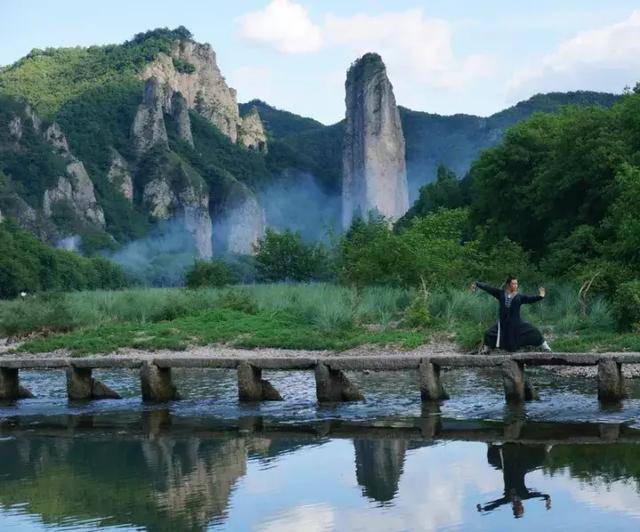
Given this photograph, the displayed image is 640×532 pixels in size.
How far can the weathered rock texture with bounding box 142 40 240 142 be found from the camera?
172250 millimetres

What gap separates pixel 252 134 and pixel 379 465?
167m

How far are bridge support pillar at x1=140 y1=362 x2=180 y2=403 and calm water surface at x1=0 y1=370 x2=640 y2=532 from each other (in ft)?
0.86

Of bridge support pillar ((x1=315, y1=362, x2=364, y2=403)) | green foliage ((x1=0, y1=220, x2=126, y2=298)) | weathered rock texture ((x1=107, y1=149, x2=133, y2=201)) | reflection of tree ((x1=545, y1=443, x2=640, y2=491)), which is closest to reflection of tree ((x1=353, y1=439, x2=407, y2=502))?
reflection of tree ((x1=545, y1=443, x2=640, y2=491))

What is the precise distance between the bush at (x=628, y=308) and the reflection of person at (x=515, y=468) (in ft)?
27.9

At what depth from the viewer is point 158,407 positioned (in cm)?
1738

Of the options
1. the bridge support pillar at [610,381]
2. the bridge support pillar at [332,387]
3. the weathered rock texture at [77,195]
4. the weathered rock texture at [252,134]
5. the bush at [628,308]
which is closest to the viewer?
the bridge support pillar at [610,381]

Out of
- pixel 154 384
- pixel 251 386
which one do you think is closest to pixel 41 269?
pixel 154 384

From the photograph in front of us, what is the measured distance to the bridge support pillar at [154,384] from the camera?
17.9m

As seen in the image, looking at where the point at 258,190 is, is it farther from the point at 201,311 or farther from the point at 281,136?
the point at 201,311

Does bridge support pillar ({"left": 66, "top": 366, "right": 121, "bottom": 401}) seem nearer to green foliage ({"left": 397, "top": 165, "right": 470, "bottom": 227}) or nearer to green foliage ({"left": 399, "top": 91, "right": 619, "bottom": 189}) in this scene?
green foliage ({"left": 397, "top": 165, "right": 470, "bottom": 227})

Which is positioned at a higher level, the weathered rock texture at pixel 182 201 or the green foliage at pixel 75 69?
the green foliage at pixel 75 69

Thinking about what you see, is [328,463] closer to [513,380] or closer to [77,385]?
[513,380]

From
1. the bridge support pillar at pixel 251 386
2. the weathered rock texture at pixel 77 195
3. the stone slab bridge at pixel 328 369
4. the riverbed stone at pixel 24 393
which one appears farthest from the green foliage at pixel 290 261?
the weathered rock texture at pixel 77 195

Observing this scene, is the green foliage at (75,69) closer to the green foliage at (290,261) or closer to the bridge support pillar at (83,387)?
the green foliage at (290,261)
